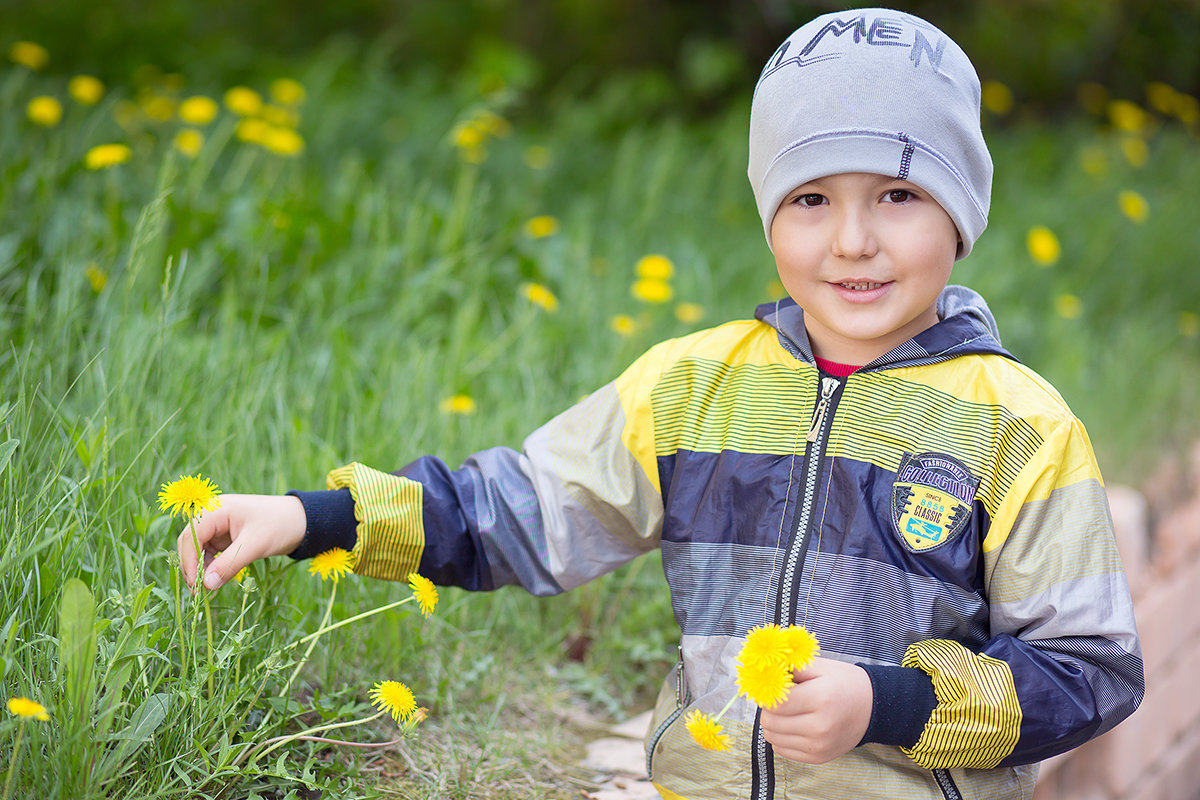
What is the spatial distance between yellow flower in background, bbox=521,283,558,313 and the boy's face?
4.29ft

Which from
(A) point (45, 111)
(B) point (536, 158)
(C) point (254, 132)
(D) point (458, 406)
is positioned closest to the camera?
(D) point (458, 406)

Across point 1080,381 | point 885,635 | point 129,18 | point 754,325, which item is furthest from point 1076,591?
point 129,18

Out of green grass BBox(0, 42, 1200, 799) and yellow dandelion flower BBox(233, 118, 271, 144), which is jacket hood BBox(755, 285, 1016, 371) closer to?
green grass BBox(0, 42, 1200, 799)

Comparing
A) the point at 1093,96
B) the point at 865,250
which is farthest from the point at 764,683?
the point at 1093,96

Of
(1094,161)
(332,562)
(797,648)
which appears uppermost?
(1094,161)

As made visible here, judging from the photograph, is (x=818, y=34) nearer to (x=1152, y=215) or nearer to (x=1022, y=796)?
(x=1022, y=796)

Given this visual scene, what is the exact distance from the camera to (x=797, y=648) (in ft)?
3.67

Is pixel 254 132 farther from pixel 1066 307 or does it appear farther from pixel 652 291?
pixel 1066 307

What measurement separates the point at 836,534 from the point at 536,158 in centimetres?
345

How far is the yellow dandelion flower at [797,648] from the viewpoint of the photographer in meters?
1.11

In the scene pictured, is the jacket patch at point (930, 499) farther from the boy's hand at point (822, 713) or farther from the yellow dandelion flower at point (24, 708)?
the yellow dandelion flower at point (24, 708)

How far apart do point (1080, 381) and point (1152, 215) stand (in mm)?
2279

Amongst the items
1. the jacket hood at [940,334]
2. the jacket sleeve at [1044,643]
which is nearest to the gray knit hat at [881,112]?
the jacket hood at [940,334]

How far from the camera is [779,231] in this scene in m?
1.45
